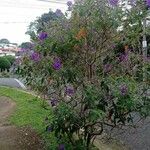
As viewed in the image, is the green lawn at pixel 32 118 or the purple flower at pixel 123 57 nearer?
the purple flower at pixel 123 57

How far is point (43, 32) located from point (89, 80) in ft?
3.31

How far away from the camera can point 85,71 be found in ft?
21.9

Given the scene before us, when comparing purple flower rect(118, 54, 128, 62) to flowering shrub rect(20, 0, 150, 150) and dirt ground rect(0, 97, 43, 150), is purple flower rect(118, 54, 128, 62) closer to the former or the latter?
flowering shrub rect(20, 0, 150, 150)

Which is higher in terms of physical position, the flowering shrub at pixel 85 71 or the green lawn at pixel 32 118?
the flowering shrub at pixel 85 71

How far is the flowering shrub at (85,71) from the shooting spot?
6074 mm

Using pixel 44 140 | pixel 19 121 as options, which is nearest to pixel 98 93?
pixel 44 140

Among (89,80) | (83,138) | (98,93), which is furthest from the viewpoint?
(83,138)

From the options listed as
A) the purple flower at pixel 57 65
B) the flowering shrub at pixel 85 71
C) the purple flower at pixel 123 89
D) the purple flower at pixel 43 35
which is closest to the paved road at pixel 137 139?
the flowering shrub at pixel 85 71

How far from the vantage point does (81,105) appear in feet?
20.7

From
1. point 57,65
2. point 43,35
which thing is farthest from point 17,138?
point 43,35

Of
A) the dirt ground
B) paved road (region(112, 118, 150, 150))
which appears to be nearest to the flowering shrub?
the dirt ground

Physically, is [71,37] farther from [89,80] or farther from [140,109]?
[140,109]

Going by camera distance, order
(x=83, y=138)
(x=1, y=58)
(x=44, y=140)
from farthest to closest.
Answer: (x=1, y=58) < (x=44, y=140) < (x=83, y=138)

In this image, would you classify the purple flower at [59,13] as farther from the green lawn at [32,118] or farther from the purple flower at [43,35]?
the green lawn at [32,118]
